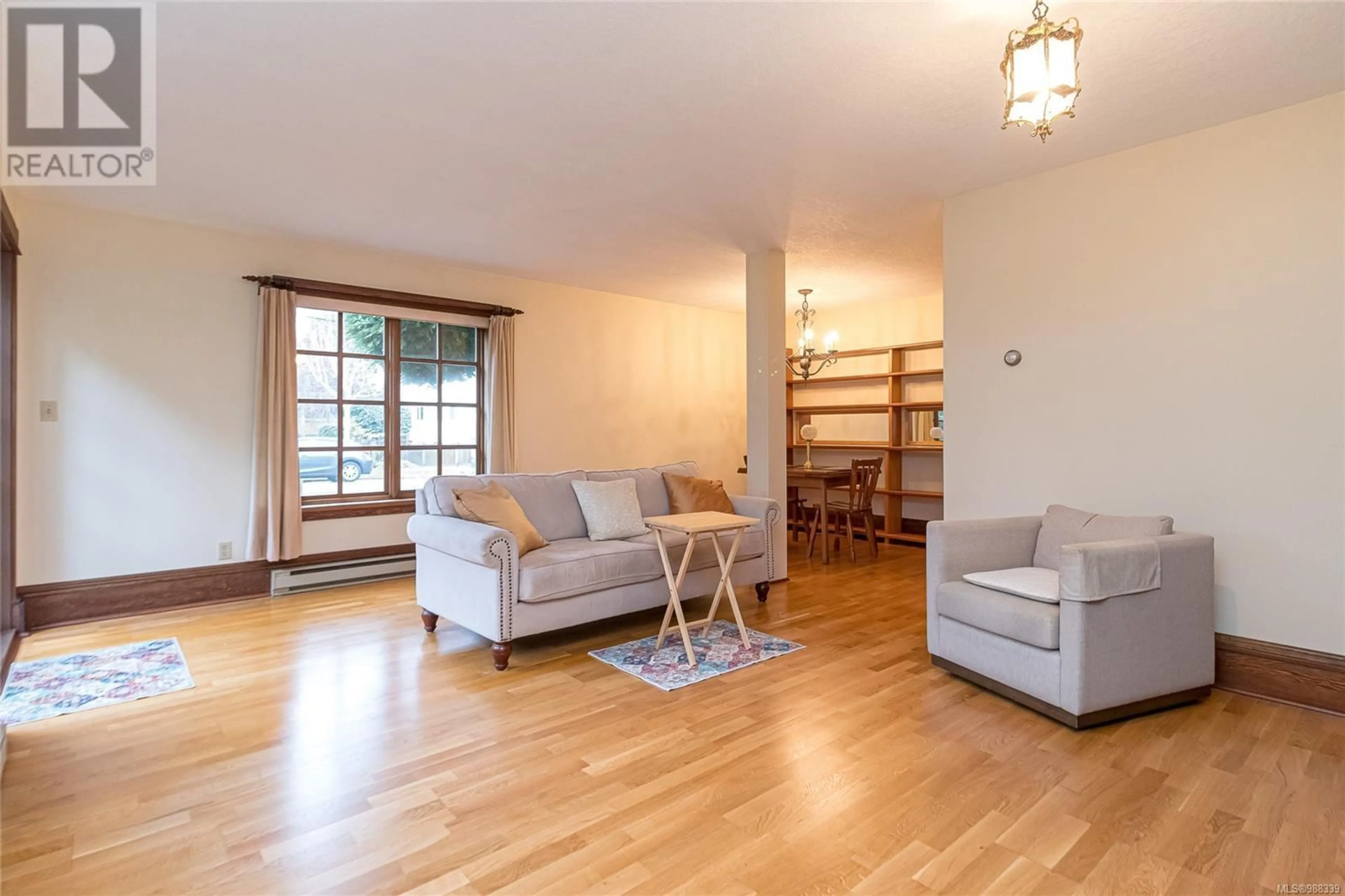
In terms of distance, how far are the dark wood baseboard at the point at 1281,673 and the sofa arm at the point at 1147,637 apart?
249mm

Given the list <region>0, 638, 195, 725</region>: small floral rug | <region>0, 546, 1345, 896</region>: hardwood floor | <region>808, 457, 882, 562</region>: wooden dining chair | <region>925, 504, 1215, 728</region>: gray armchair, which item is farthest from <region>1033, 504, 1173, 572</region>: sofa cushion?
<region>0, 638, 195, 725</region>: small floral rug

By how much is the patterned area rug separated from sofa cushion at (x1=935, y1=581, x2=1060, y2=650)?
2.83ft

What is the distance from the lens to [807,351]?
6.29 metres

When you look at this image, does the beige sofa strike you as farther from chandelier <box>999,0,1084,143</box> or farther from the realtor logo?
chandelier <box>999,0,1084,143</box>

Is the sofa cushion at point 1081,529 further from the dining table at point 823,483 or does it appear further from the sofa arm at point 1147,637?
the dining table at point 823,483

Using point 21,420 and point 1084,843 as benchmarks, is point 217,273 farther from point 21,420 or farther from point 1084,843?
point 1084,843

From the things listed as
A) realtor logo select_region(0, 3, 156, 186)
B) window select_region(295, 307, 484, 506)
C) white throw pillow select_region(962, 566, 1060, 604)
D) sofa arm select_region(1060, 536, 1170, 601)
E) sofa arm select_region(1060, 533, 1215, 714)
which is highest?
realtor logo select_region(0, 3, 156, 186)

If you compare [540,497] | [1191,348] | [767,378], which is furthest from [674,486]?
[1191,348]

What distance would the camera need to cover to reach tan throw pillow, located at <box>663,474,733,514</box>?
4617 mm

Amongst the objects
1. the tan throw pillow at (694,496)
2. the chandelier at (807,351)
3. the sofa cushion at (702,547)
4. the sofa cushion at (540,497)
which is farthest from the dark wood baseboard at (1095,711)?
the chandelier at (807,351)

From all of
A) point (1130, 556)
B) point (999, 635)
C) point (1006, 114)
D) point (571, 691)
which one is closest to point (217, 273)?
point (571, 691)

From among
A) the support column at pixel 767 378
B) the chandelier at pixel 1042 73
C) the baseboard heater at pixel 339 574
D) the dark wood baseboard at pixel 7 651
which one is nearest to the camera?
the chandelier at pixel 1042 73

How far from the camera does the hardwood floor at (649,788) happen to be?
180cm

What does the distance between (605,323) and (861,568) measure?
3.50 metres
